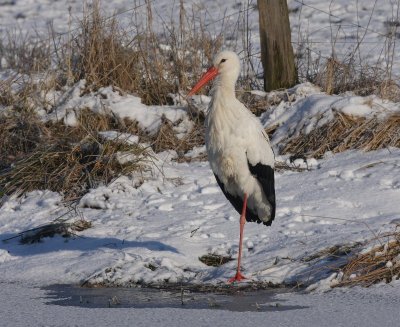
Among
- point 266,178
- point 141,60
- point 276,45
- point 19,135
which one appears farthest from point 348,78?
point 19,135

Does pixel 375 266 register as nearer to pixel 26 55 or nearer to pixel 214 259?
pixel 214 259

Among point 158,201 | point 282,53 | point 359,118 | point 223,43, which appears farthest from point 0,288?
point 223,43

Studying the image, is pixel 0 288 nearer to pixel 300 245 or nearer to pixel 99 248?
pixel 99 248

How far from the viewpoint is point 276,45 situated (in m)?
9.33

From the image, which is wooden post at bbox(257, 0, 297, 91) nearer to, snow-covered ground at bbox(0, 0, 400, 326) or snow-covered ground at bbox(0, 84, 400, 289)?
snow-covered ground at bbox(0, 0, 400, 326)

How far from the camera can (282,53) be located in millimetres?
9344

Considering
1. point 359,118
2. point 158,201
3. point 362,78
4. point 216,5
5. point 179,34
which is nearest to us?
point 158,201

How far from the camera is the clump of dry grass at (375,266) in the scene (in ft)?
18.5

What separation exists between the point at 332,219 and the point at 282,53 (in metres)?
2.88

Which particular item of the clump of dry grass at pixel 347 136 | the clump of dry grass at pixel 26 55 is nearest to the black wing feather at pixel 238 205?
the clump of dry grass at pixel 347 136

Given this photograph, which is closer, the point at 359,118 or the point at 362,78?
the point at 359,118

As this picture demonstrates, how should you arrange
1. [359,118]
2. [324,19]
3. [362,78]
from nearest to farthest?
1. [359,118]
2. [362,78]
3. [324,19]

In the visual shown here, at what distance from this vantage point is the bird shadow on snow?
6.72m

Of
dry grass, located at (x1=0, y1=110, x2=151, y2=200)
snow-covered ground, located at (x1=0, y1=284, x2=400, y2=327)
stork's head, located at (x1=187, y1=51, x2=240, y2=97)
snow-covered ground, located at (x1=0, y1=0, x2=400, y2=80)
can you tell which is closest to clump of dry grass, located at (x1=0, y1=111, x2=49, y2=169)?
dry grass, located at (x1=0, y1=110, x2=151, y2=200)
